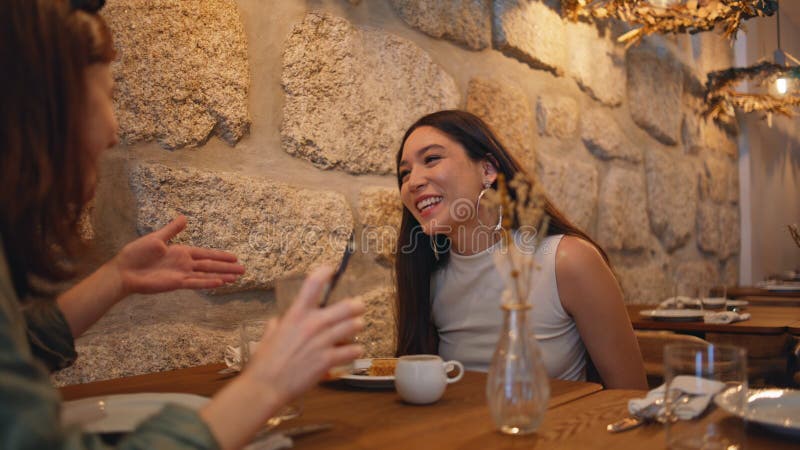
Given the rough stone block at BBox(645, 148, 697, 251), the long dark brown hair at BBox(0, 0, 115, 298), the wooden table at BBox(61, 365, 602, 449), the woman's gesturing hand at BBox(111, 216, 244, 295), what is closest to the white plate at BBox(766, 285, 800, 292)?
the rough stone block at BBox(645, 148, 697, 251)

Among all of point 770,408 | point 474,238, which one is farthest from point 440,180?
point 770,408

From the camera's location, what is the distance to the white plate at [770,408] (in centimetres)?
80

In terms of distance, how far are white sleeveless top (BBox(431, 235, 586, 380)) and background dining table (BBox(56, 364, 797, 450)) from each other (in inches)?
14.8

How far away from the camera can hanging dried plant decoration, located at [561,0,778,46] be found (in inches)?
109

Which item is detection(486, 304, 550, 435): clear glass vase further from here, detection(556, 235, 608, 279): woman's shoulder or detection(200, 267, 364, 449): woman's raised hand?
detection(556, 235, 608, 279): woman's shoulder

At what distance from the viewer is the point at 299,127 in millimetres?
1707

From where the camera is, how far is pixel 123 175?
1.41 meters

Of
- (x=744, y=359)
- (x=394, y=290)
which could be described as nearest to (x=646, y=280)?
(x=394, y=290)

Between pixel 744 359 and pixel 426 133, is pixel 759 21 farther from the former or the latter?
pixel 744 359

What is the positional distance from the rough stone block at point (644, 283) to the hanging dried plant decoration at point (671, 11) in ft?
3.51

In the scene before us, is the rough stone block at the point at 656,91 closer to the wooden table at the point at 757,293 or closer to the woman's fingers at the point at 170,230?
the wooden table at the point at 757,293

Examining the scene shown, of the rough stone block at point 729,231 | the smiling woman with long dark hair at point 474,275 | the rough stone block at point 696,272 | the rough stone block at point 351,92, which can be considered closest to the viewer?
the smiling woman with long dark hair at point 474,275

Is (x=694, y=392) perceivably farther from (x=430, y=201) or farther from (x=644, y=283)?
(x=644, y=283)

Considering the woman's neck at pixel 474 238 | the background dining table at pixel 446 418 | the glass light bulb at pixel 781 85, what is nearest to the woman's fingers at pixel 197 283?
the background dining table at pixel 446 418
